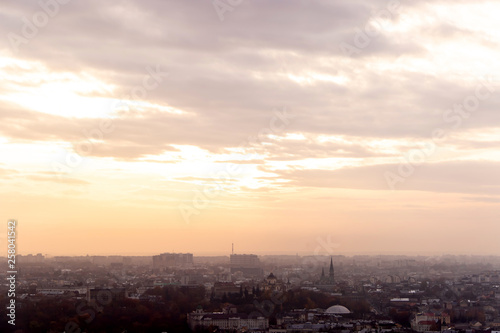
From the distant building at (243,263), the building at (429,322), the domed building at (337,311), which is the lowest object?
the building at (429,322)

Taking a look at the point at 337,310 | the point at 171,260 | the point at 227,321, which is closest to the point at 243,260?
the point at 171,260

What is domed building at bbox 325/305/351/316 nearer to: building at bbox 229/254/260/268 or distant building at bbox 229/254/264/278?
distant building at bbox 229/254/264/278

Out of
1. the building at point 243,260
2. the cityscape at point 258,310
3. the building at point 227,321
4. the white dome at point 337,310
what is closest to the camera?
the cityscape at point 258,310

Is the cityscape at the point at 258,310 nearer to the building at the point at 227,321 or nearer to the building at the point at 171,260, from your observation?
the building at the point at 227,321

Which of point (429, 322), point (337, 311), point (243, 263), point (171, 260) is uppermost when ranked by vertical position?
point (171, 260)

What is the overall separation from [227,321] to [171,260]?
115 metres

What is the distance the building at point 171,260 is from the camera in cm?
16588

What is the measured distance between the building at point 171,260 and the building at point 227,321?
4197 inches

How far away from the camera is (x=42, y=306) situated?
53.4 metres

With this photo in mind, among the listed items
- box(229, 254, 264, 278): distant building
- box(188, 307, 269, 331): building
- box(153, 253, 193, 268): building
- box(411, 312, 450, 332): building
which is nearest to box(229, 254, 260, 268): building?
box(229, 254, 264, 278): distant building

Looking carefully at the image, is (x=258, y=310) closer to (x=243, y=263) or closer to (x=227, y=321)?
(x=227, y=321)

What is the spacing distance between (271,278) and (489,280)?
29209 millimetres

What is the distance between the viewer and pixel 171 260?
554 feet

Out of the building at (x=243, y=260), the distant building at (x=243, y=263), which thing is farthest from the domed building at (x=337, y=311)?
the building at (x=243, y=260)
